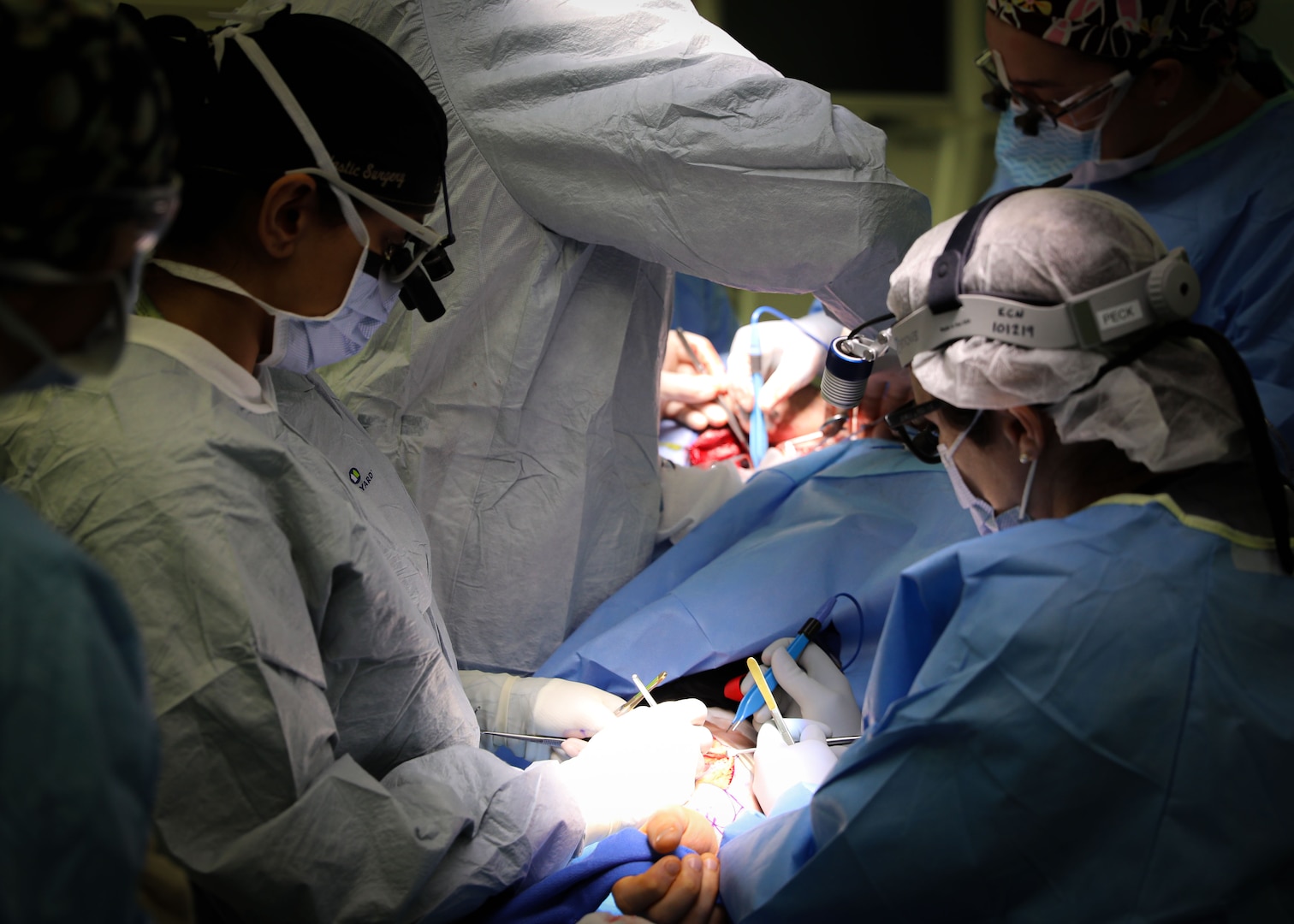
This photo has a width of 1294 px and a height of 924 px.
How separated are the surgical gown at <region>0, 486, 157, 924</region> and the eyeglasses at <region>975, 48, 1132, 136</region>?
190 cm

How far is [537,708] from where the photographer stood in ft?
6.14

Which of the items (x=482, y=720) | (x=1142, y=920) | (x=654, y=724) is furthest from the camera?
(x=482, y=720)

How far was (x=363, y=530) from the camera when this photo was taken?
1.35m

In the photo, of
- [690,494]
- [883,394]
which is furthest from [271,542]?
[883,394]

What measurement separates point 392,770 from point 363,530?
0.36 m

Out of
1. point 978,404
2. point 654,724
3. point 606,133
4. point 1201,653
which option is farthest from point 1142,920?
point 606,133

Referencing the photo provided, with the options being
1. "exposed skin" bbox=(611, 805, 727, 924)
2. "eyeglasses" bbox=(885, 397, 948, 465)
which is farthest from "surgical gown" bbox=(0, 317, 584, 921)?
"eyeglasses" bbox=(885, 397, 948, 465)

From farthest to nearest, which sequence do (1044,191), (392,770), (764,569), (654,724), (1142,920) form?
(764,569) → (654,724) → (392,770) → (1044,191) → (1142,920)

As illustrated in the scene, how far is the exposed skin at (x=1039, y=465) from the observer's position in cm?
129

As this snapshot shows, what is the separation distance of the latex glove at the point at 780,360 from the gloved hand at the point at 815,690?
2.94ft

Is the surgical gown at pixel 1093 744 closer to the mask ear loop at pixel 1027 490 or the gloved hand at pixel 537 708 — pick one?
the mask ear loop at pixel 1027 490

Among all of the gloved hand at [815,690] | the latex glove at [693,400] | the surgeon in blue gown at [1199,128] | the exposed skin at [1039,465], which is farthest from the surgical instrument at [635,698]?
the surgeon in blue gown at [1199,128]

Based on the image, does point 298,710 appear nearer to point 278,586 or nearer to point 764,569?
point 278,586

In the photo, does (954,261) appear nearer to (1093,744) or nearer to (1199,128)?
(1093,744)
